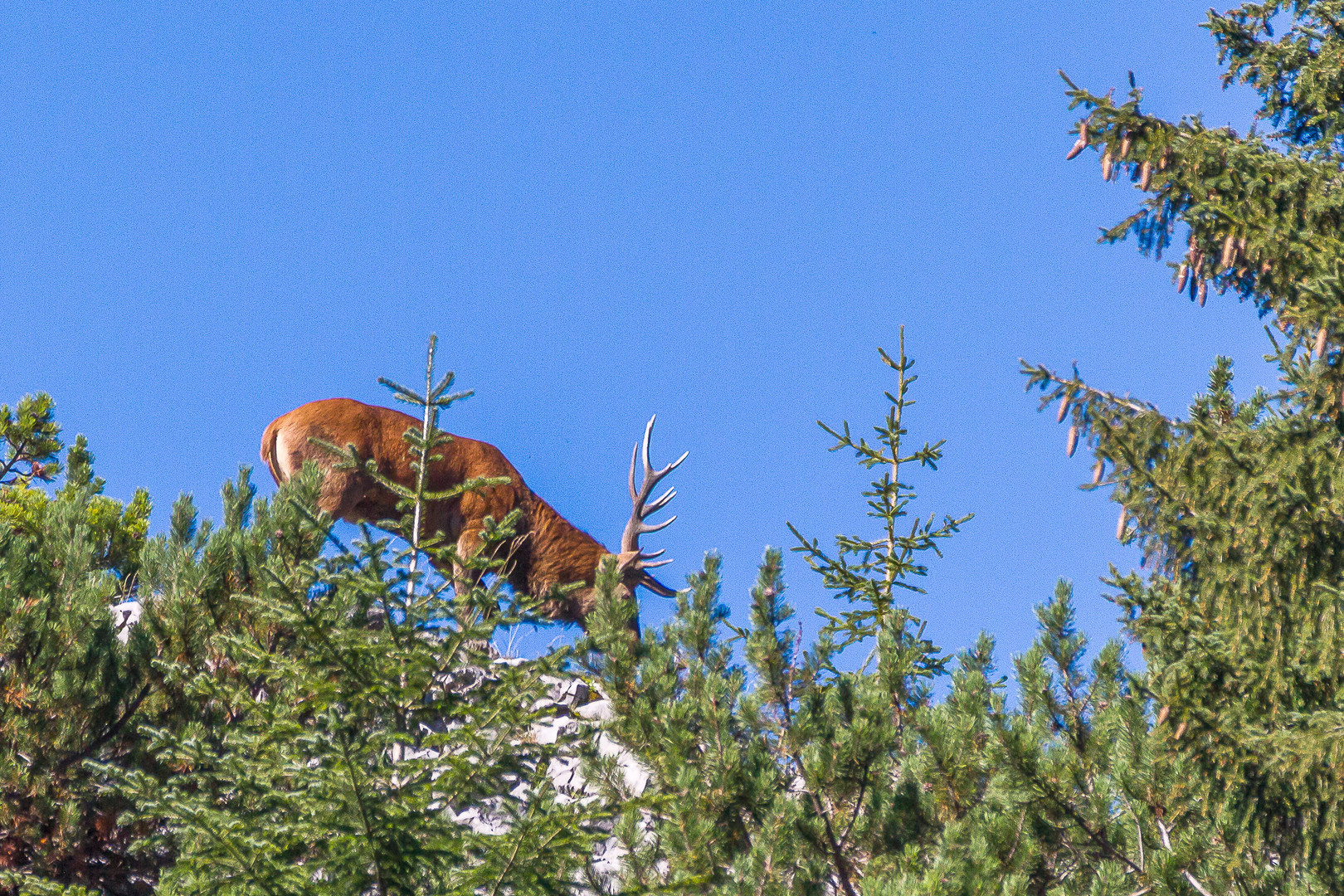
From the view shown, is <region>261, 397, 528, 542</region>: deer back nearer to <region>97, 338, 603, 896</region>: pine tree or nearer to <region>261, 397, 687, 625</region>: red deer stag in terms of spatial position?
<region>261, 397, 687, 625</region>: red deer stag

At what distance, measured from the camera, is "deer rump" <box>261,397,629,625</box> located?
12.3 meters

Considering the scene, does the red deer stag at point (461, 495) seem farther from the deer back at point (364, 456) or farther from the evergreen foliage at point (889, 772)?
the evergreen foliage at point (889, 772)

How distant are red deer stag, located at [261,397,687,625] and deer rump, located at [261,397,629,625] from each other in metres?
0.01

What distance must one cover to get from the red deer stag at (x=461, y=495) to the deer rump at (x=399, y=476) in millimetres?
11

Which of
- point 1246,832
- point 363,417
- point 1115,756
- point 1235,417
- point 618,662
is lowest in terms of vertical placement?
point 1246,832

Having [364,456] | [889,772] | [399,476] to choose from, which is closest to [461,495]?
[399,476]

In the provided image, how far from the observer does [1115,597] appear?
6.18 metres

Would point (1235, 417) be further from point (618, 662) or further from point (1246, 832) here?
point (618, 662)

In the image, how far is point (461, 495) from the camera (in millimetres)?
13406

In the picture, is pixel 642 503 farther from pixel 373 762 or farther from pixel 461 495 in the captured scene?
pixel 373 762

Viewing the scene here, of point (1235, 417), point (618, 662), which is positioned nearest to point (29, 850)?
point (618, 662)

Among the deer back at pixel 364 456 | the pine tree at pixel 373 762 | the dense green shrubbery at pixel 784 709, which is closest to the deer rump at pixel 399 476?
the deer back at pixel 364 456

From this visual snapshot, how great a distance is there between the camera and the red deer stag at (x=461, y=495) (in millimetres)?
12430

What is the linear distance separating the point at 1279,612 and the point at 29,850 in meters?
6.88
